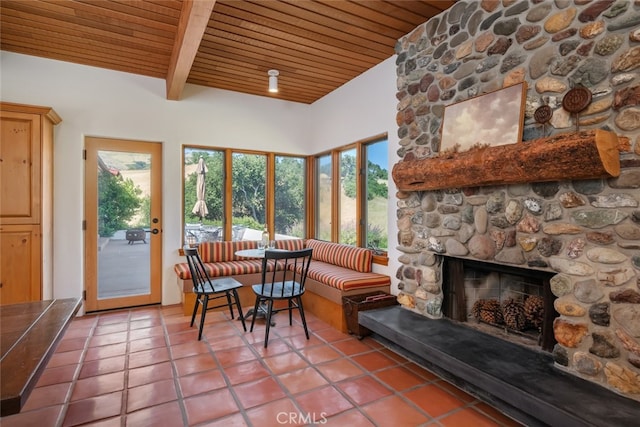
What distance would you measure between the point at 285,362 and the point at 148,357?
45.1 inches

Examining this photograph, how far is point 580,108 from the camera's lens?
A: 1.90 metres

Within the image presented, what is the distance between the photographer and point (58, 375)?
95.0 inches

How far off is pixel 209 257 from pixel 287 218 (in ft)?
4.33

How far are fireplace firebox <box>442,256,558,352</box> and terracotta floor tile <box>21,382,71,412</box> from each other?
113 inches

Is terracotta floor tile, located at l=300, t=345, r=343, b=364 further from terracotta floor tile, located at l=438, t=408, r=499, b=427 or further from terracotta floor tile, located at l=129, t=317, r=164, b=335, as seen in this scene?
terracotta floor tile, located at l=129, t=317, r=164, b=335

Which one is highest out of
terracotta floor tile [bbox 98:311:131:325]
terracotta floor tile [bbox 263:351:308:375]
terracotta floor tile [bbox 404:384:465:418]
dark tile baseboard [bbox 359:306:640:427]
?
dark tile baseboard [bbox 359:306:640:427]

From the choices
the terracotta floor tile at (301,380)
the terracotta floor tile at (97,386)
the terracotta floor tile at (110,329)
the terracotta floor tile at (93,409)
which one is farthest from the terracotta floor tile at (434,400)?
the terracotta floor tile at (110,329)

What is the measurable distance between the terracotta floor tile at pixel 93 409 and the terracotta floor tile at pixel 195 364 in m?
0.44

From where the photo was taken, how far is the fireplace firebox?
7.34ft

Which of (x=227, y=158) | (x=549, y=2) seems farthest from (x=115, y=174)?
(x=549, y=2)

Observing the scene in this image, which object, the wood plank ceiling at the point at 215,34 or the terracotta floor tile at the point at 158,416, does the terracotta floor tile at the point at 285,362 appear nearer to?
the terracotta floor tile at the point at 158,416

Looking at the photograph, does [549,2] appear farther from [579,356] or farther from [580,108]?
[579,356]

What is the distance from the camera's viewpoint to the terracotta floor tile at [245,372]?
2.38 meters

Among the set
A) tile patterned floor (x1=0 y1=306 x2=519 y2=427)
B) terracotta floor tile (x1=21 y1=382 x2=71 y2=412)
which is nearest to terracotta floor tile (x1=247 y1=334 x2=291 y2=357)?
tile patterned floor (x1=0 y1=306 x2=519 y2=427)
